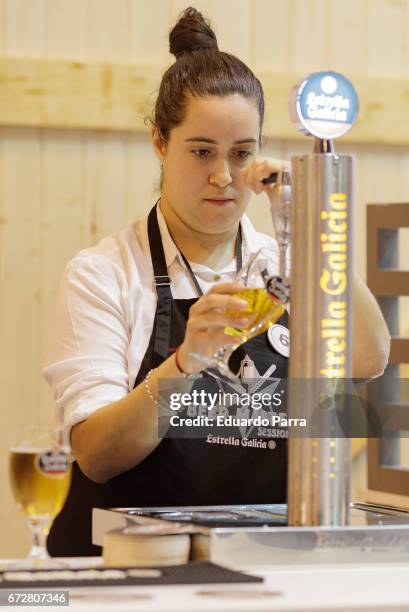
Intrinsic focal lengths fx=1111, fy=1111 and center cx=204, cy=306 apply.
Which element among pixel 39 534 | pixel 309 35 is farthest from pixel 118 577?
pixel 309 35

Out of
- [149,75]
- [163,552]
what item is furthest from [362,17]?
[163,552]

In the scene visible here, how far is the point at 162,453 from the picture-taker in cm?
195

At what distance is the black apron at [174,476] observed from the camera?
1947 millimetres

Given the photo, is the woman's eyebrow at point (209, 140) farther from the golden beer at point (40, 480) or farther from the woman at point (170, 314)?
the golden beer at point (40, 480)

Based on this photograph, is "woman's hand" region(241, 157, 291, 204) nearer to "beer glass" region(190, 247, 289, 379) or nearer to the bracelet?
"beer glass" region(190, 247, 289, 379)

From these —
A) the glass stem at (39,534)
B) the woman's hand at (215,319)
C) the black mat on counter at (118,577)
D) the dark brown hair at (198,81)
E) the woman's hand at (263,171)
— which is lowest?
the black mat on counter at (118,577)

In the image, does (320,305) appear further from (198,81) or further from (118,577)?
(198,81)

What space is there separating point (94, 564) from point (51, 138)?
2.67m

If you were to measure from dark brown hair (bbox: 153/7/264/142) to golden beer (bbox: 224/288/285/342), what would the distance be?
849mm

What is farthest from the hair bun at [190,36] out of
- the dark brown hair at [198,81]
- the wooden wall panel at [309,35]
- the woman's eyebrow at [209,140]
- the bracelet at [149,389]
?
the wooden wall panel at [309,35]

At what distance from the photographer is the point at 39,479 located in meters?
1.13

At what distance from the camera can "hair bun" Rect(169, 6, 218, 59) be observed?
223cm

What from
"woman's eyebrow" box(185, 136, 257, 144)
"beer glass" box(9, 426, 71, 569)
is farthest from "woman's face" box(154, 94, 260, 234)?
"beer glass" box(9, 426, 71, 569)

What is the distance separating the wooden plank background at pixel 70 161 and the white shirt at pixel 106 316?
1.55 meters
